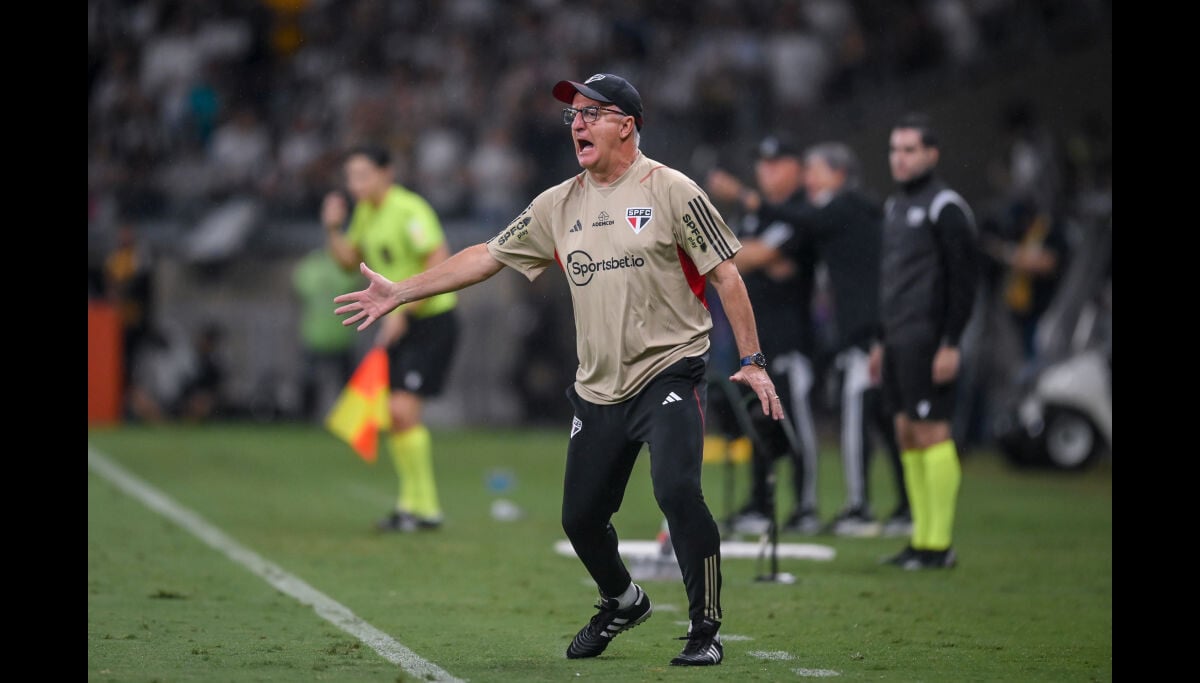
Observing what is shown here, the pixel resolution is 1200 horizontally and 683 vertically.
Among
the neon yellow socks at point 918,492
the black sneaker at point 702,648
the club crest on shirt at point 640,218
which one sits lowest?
the black sneaker at point 702,648

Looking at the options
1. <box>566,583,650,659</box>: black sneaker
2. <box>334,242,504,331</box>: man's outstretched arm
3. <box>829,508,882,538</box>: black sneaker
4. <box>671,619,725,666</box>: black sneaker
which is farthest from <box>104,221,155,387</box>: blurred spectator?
<box>671,619,725,666</box>: black sneaker

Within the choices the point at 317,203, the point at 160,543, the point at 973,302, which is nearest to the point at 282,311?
the point at 317,203

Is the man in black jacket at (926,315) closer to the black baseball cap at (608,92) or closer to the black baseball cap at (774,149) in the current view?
the black baseball cap at (774,149)

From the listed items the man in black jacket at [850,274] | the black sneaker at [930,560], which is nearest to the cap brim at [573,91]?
the black sneaker at [930,560]

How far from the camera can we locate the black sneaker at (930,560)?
10.9 m

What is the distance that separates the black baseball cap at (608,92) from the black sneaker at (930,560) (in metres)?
4.39

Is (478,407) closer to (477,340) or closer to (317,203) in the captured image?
(477,340)

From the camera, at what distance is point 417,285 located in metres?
7.62

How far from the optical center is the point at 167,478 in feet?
54.7

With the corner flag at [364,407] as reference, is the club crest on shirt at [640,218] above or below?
above

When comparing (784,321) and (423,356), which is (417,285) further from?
(784,321)

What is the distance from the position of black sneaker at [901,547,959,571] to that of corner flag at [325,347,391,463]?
4.03 m

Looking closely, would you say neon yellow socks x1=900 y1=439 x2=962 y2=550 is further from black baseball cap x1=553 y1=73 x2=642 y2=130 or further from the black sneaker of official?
black baseball cap x1=553 y1=73 x2=642 y2=130
